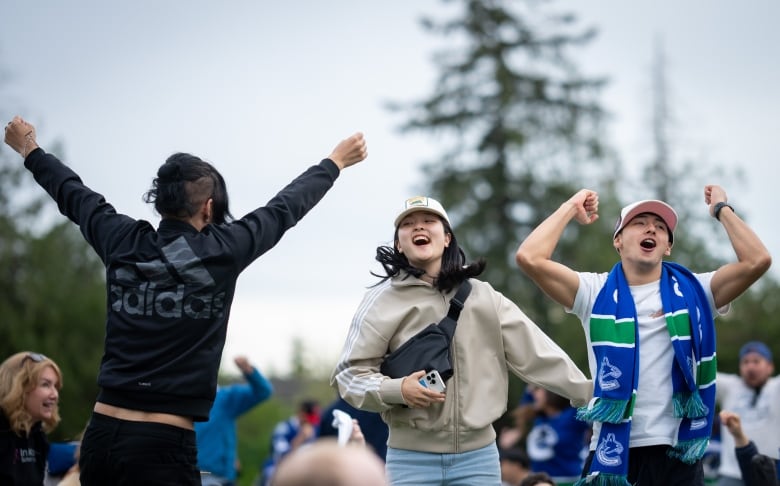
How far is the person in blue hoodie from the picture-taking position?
32.8 ft

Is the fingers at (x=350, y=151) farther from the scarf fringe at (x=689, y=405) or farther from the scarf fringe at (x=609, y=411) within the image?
the scarf fringe at (x=689, y=405)

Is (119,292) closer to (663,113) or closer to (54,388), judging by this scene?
(54,388)

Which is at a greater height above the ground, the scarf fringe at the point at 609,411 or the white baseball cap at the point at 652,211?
the white baseball cap at the point at 652,211

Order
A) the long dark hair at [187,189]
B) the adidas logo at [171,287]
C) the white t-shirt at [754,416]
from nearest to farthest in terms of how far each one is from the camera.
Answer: the adidas logo at [171,287] < the long dark hair at [187,189] < the white t-shirt at [754,416]

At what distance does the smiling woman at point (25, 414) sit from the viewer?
7036 millimetres

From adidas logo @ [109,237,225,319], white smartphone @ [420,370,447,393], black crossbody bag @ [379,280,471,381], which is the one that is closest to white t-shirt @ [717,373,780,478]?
black crossbody bag @ [379,280,471,381]

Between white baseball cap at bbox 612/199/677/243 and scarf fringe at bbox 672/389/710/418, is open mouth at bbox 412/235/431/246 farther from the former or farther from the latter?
scarf fringe at bbox 672/389/710/418

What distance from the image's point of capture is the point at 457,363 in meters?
5.73

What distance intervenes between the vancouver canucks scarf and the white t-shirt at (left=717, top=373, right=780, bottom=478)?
16.1ft

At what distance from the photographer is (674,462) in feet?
17.3

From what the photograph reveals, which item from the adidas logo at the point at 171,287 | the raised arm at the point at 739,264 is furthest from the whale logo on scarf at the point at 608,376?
the adidas logo at the point at 171,287

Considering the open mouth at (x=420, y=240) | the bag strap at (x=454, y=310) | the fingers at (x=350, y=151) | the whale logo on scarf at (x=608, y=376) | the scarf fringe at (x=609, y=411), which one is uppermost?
the fingers at (x=350, y=151)

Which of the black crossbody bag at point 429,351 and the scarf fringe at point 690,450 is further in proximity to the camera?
the black crossbody bag at point 429,351

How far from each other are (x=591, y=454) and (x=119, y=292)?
259cm
